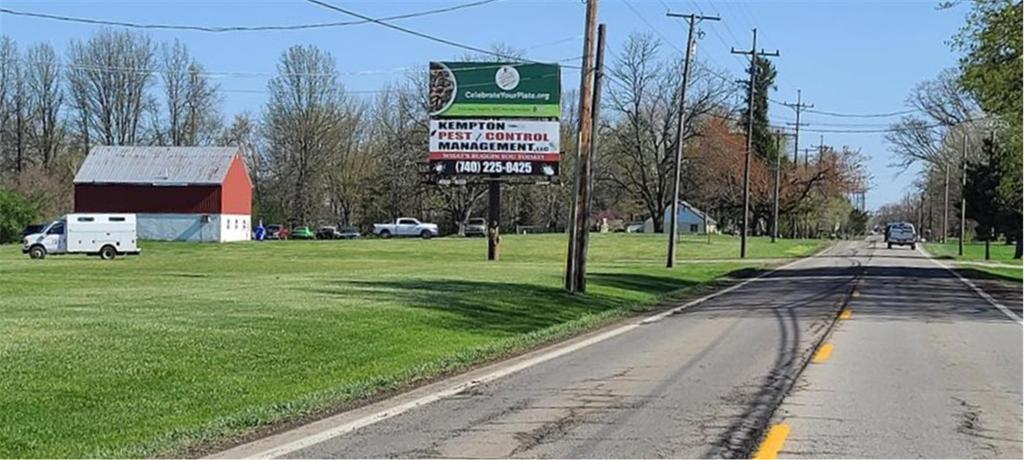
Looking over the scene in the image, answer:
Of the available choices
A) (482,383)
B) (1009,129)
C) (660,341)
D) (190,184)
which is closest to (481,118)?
(1009,129)

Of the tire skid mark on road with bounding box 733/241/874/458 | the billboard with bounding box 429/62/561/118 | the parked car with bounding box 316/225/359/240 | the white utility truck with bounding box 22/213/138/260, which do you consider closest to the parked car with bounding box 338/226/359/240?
the parked car with bounding box 316/225/359/240

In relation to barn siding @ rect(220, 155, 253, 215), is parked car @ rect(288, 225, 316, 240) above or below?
below

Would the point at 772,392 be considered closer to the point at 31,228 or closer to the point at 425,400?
the point at 425,400

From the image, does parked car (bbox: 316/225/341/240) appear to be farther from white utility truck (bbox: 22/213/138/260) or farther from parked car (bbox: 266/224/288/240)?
white utility truck (bbox: 22/213/138/260)

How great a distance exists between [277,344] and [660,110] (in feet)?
267

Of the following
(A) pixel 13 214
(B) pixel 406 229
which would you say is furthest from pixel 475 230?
(A) pixel 13 214

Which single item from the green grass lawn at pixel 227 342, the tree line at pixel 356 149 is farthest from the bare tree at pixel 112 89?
the green grass lawn at pixel 227 342

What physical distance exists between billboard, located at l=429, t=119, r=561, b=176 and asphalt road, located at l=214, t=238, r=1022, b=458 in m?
34.7

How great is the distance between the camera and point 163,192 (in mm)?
81938

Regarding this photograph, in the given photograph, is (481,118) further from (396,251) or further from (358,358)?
(358,358)

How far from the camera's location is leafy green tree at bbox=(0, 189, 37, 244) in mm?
77750

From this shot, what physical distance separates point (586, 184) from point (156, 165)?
61121 mm

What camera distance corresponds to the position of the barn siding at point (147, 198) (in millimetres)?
81562

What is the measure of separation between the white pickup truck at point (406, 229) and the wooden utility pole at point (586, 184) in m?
62.7
